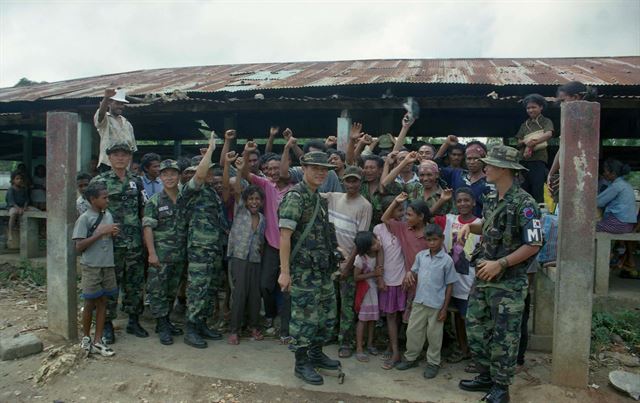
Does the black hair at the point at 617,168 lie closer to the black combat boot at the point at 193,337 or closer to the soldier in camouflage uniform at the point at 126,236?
the black combat boot at the point at 193,337

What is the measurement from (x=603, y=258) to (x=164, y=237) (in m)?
4.99

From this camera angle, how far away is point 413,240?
421 cm

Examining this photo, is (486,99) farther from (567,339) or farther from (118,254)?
(118,254)

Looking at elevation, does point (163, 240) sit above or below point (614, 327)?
above

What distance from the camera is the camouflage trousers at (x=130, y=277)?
15.2ft

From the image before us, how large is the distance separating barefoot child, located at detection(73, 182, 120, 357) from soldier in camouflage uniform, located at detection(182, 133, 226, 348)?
71 centimetres

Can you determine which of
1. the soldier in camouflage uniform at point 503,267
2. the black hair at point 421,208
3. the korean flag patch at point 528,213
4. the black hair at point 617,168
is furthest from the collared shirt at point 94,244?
the black hair at point 617,168

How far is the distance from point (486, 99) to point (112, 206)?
15.6 feet

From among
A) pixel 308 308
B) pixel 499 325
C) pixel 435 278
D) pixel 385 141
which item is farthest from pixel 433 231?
pixel 385 141

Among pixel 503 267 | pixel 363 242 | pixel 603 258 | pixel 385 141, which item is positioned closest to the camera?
pixel 503 267

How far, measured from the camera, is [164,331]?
4605 millimetres

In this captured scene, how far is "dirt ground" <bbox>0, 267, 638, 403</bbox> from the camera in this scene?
3580mm

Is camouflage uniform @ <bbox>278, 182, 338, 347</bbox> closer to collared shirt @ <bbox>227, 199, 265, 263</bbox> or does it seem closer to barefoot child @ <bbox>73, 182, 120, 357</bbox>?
collared shirt @ <bbox>227, 199, 265, 263</bbox>

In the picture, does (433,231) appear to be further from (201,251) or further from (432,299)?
(201,251)
